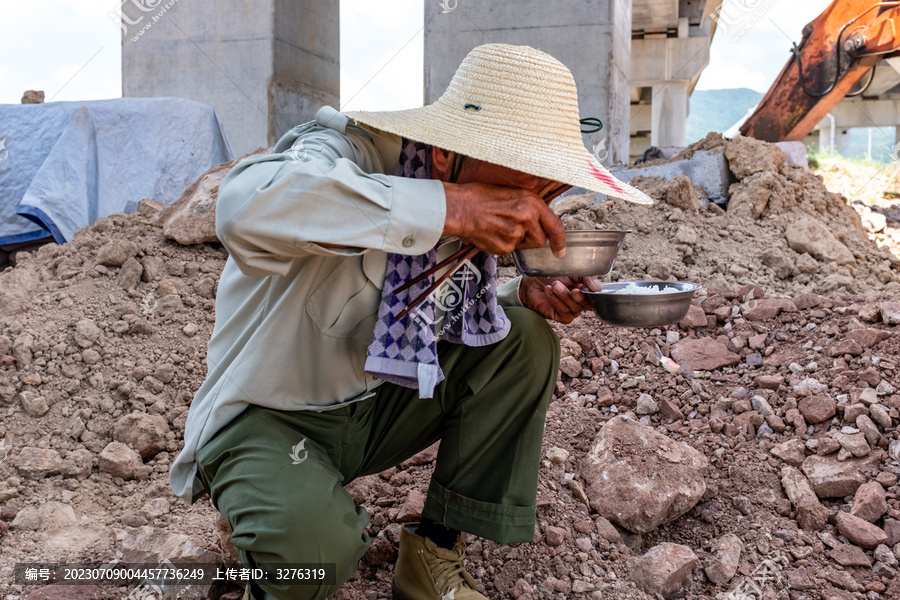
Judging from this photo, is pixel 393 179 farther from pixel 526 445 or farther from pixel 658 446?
pixel 658 446

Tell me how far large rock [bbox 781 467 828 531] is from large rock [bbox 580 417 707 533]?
26 centimetres

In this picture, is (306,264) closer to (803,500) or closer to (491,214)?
(491,214)

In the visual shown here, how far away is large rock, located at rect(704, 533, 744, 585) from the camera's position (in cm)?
212

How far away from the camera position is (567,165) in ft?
5.27

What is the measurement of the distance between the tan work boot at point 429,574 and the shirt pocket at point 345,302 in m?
0.61

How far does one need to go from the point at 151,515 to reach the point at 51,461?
45 centimetres

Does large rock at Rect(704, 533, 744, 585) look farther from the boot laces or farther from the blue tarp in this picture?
the blue tarp

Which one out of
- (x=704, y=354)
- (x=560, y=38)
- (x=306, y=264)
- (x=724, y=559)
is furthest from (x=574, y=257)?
(x=560, y=38)

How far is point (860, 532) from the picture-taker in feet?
7.23

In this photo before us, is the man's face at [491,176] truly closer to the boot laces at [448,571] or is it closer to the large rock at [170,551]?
the boot laces at [448,571]

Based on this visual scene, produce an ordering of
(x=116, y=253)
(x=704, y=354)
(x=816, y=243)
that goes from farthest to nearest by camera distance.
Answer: (x=816, y=243) → (x=116, y=253) → (x=704, y=354)

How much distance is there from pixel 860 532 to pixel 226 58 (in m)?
5.91

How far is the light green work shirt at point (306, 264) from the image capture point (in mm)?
1436

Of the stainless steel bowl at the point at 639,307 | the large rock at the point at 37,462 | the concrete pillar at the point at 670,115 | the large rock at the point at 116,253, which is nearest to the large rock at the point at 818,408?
the stainless steel bowl at the point at 639,307
